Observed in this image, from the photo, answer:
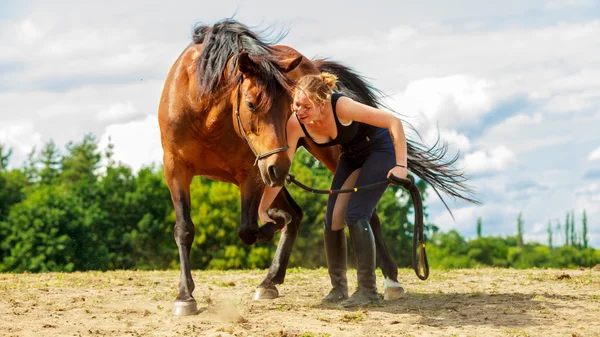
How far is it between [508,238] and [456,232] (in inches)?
841

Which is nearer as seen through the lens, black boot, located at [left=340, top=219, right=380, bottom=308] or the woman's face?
the woman's face

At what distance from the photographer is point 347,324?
5.31 meters

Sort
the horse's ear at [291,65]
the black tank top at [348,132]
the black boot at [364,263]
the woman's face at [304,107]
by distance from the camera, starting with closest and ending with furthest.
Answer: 1. the woman's face at [304,107]
2. the horse's ear at [291,65]
3. the black tank top at [348,132]
4. the black boot at [364,263]

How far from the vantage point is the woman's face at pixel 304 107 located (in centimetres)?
539

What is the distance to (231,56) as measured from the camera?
5930 mm

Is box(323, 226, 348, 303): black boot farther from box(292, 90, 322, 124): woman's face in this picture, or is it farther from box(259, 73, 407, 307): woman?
box(292, 90, 322, 124): woman's face

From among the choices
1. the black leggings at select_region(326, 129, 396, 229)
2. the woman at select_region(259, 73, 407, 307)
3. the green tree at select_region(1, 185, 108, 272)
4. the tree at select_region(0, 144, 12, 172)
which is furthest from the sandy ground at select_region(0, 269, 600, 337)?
the tree at select_region(0, 144, 12, 172)

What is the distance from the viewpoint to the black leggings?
598 cm

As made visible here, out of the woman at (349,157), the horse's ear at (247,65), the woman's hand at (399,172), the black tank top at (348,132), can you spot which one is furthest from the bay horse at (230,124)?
the woman's hand at (399,172)

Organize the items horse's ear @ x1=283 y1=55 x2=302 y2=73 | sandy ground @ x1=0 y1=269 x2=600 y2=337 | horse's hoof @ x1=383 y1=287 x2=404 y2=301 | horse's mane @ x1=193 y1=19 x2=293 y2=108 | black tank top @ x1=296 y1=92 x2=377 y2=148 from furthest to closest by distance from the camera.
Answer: horse's hoof @ x1=383 y1=287 x2=404 y2=301 → black tank top @ x1=296 y1=92 x2=377 y2=148 → horse's ear @ x1=283 y1=55 x2=302 y2=73 → horse's mane @ x1=193 y1=19 x2=293 y2=108 → sandy ground @ x1=0 y1=269 x2=600 y2=337

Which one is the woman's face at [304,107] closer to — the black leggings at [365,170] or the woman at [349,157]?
the woman at [349,157]

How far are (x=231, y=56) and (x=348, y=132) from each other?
1.16 meters

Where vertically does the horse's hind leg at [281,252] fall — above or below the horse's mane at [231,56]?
below

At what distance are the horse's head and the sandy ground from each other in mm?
1182
